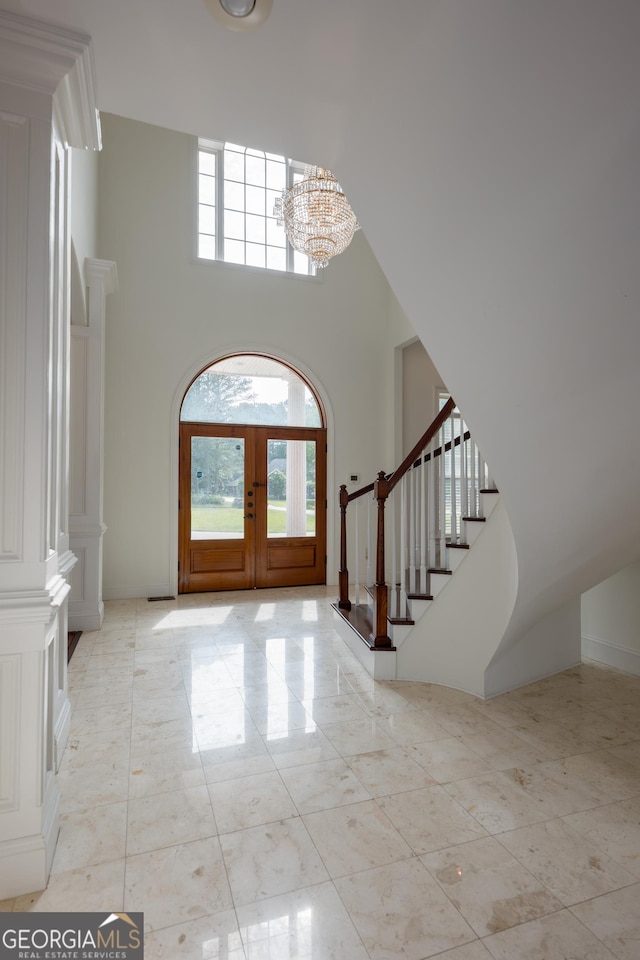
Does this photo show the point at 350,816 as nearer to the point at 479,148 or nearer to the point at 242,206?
the point at 479,148

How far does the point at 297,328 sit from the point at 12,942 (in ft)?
19.5

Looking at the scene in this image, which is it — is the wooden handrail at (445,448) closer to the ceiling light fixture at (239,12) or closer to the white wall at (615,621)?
the white wall at (615,621)

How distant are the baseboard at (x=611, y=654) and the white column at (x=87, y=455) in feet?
13.4

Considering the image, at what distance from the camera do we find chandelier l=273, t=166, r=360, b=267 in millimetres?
4125

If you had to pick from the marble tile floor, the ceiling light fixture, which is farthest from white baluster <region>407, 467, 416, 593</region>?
the ceiling light fixture

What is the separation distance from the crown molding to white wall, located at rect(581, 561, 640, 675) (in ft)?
13.1

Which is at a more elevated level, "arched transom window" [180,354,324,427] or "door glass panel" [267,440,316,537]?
"arched transom window" [180,354,324,427]

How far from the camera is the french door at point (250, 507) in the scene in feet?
19.5

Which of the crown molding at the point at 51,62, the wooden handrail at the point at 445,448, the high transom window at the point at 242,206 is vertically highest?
the high transom window at the point at 242,206

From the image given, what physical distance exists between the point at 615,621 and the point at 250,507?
399 centimetres

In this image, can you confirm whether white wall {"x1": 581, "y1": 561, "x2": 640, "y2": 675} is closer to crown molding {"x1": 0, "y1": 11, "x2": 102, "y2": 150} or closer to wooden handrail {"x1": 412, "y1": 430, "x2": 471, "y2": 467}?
wooden handrail {"x1": 412, "y1": 430, "x2": 471, "y2": 467}

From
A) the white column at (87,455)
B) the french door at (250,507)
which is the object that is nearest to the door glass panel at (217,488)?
the french door at (250,507)

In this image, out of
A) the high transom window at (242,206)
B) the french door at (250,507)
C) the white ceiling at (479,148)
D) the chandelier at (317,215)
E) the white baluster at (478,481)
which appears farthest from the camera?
the high transom window at (242,206)

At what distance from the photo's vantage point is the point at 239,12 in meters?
1.29
